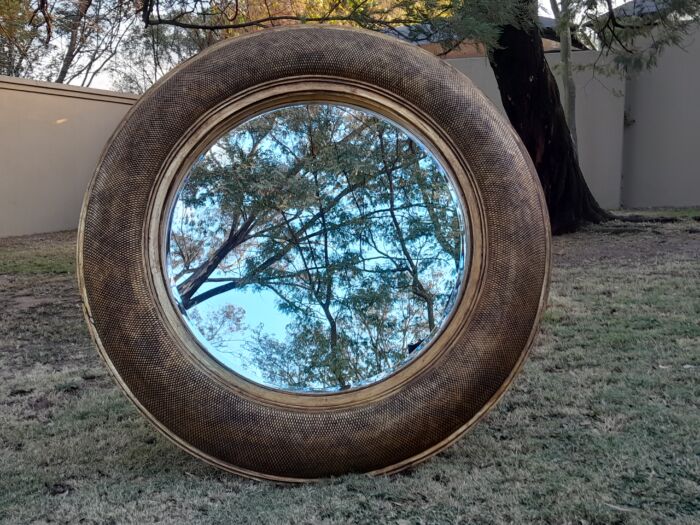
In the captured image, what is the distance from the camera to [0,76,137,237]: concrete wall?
8.66 meters

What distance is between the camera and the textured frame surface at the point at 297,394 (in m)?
2.05

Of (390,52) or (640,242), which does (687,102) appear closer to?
(640,242)

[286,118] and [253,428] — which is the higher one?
[286,118]

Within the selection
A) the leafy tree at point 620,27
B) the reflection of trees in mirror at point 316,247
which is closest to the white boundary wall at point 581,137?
the leafy tree at point 620,27

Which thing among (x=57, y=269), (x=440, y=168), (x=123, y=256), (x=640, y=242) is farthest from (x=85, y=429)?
(x=640, y=242)

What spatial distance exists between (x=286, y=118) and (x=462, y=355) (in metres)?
0.86

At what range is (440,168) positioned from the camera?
2184 mm

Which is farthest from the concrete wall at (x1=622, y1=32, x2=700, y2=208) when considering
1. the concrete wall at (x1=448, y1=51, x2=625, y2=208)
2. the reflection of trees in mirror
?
the reflection of trees in mirror

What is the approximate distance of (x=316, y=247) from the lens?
223 centimetres

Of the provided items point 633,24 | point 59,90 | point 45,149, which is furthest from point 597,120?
point 45,149

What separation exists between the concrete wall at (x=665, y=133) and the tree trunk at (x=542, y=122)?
10.4 feet

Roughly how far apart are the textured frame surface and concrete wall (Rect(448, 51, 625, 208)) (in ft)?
28.6

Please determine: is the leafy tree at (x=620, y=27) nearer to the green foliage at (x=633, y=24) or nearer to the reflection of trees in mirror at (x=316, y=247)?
the green foliage at (x=633, y=24)

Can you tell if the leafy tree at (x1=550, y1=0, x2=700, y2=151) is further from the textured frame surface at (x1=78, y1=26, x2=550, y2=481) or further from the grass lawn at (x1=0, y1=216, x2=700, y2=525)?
the textured frame surface at (x1=78, y1=26, x2=550, y2=481)
